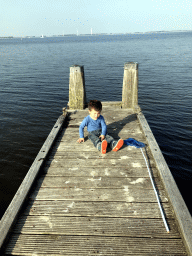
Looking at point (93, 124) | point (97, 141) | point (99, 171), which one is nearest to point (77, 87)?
point (93, 124)

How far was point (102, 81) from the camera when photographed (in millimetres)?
18203

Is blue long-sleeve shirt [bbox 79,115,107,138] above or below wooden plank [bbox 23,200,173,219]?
above

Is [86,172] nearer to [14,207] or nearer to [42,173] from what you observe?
[42,173]

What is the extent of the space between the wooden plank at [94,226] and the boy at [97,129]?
1.74 m

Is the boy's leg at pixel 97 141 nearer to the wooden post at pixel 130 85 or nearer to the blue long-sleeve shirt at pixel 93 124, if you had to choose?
the blue long-sleeve shirt at pixel 93 124

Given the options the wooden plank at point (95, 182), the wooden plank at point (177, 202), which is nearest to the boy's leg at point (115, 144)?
the wooden plank at point (177, 202)

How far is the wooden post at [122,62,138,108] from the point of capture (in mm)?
6031

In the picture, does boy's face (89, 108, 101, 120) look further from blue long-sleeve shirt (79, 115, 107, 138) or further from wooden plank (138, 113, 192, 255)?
wooden plank (138, 113, 192, 255)

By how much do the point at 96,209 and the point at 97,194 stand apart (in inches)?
11.8

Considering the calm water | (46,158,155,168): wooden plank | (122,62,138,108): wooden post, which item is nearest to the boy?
(46,158,155,168): wooden plank

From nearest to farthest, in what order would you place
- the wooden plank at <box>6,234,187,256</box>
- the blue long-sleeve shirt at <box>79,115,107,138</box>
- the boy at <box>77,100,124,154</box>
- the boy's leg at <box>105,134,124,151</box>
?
the wooden plank at <box>6,234,187,256</box>
the boy's leg at <box>105,134,124,151</box>
the boy at <box>77,100,124,154</box>
the blue long-sleeve shirt at <box>79,115,107,138</box>

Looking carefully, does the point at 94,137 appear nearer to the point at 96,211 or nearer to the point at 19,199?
the point at 96,211

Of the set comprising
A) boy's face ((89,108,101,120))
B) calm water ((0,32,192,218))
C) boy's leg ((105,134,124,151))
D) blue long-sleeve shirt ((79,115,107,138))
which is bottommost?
calm water ((0,32,192,218))

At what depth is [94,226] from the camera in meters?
2.52
